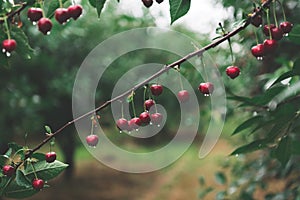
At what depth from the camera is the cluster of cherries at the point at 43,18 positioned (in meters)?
0.56

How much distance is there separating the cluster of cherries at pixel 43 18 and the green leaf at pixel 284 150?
0.51 m

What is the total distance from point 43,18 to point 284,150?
559mm

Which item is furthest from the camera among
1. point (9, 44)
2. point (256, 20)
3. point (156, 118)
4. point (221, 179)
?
point (221, 179)

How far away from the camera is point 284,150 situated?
0.93 meters

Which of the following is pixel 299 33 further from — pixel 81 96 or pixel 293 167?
pixel 81 96

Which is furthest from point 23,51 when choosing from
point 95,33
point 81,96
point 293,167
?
point 95,33

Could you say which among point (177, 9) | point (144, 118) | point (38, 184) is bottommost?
point (38, 184)

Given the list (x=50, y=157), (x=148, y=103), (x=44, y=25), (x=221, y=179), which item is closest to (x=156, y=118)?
(x=148, y=103)

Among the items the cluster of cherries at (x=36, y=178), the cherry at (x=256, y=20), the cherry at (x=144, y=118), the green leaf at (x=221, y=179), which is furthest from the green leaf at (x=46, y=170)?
the green leaf at (x=221, y=179)

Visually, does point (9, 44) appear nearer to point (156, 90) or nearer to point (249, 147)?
point (156, 90)

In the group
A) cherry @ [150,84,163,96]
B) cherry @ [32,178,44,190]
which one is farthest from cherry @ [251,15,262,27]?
cherry @ [32,178,44,190]

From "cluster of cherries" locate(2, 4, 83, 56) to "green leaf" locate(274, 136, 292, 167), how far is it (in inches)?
20.3

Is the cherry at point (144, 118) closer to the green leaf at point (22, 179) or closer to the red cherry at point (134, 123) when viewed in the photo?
the red cherry at point (134, 123)

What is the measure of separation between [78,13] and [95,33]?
3.93 meters
